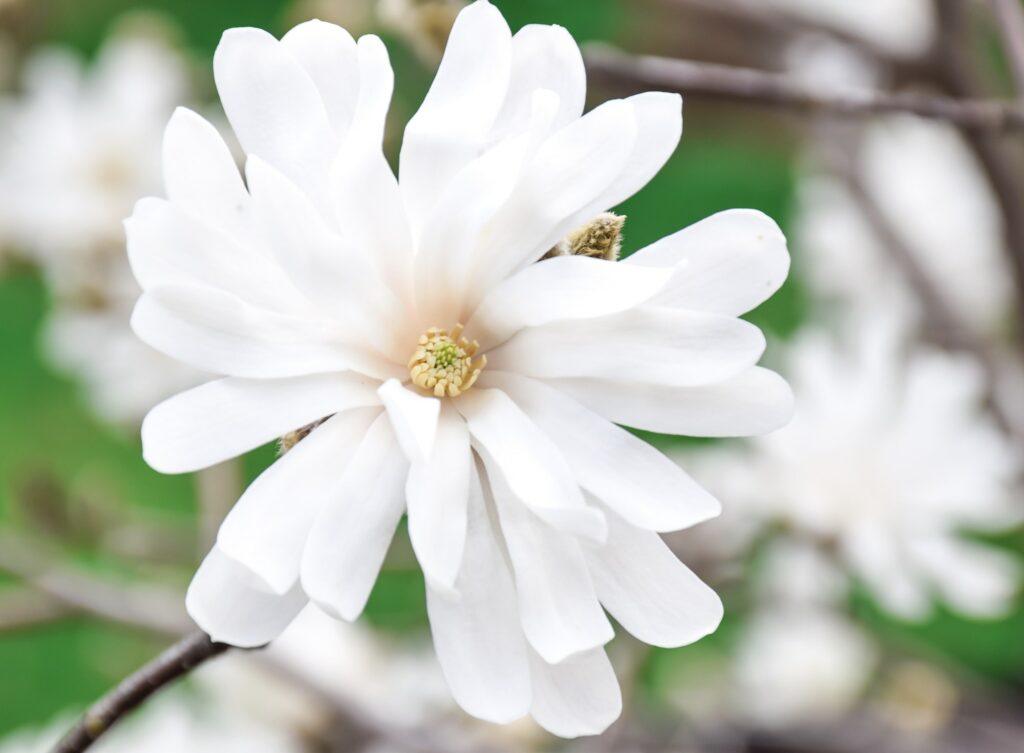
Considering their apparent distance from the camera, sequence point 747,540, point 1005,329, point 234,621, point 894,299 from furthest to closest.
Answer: point 1005,329 < point 894,299 < point 747,540 < point 234,621

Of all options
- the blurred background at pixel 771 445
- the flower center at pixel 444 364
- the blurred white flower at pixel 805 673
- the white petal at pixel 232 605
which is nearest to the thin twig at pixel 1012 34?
the blurred background at pixel 771 445

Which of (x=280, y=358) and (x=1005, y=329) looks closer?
(x=280, y=358)

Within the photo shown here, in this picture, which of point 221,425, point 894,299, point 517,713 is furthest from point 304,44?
point 894,299

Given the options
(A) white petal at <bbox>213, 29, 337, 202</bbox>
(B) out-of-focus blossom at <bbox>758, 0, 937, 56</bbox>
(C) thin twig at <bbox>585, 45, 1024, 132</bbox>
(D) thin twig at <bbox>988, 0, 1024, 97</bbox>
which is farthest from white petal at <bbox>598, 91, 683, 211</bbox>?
(B) out-of-focus blossom at <bbox>758, 0, 937, 56</bbox>

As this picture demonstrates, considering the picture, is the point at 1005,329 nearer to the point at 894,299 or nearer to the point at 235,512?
the point at 894,299


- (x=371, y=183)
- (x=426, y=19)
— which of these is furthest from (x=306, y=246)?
(x=426, y=19)

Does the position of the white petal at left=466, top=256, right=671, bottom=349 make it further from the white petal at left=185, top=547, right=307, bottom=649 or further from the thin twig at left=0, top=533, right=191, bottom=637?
the thin twig at left=0, top=533, right=191, bottom=637

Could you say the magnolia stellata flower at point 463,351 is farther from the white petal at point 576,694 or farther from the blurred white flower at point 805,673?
the blurred white flower at point 805,673
